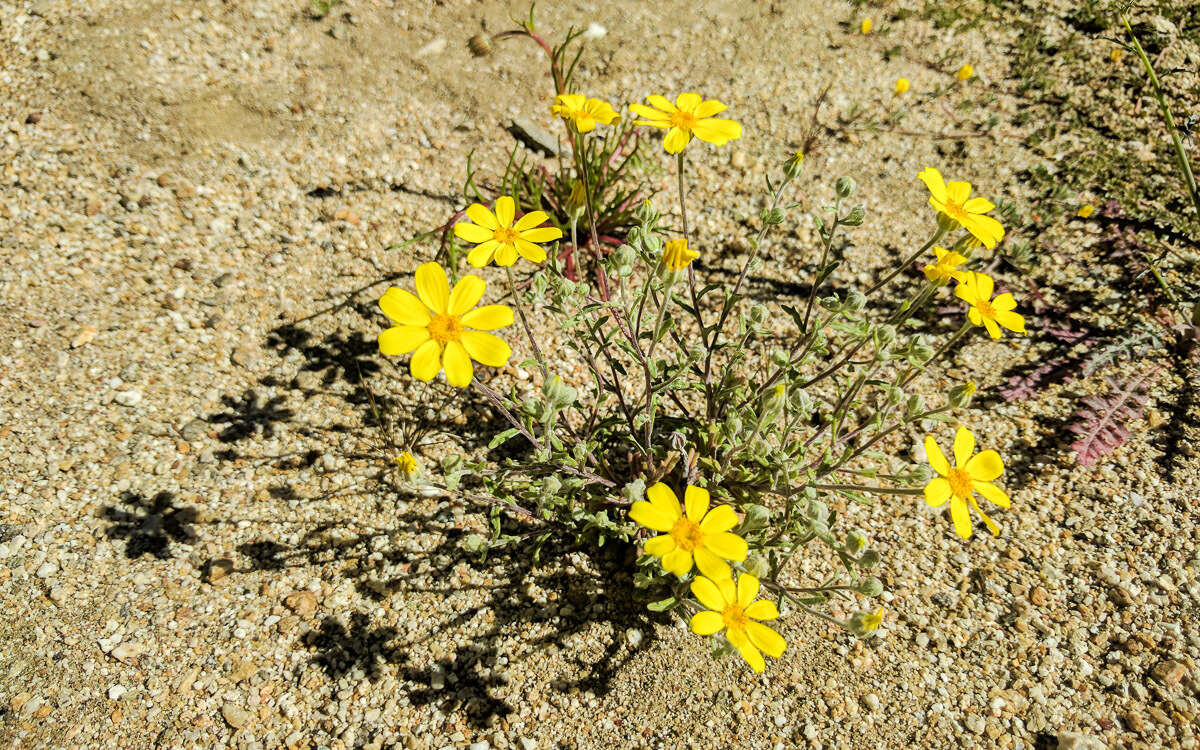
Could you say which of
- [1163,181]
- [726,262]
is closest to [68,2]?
[726,262]

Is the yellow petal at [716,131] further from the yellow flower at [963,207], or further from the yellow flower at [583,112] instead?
the yellow flower at [963,207]

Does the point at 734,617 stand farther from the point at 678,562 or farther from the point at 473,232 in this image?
the point at 473,232

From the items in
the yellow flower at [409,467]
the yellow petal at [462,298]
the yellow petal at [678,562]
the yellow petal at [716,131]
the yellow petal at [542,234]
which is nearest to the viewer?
the yellow petal at [678,562]

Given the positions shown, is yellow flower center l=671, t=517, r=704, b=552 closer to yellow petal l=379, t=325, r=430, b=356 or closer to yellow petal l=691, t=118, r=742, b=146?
yellow petal l=379, t=325, r=430, b=356

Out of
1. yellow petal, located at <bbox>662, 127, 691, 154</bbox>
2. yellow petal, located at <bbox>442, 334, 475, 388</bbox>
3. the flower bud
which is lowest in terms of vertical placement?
the flower bud

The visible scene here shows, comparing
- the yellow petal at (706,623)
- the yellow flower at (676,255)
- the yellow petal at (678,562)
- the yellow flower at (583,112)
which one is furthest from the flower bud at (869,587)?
the yellow flower at (583,112)

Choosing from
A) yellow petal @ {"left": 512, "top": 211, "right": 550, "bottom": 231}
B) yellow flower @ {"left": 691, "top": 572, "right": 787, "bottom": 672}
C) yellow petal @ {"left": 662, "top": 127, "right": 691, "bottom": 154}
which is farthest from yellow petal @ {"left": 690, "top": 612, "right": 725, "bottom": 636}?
yellow petal @ {"left": 662, "top": 127, "right": 691, "bottom": 154}
